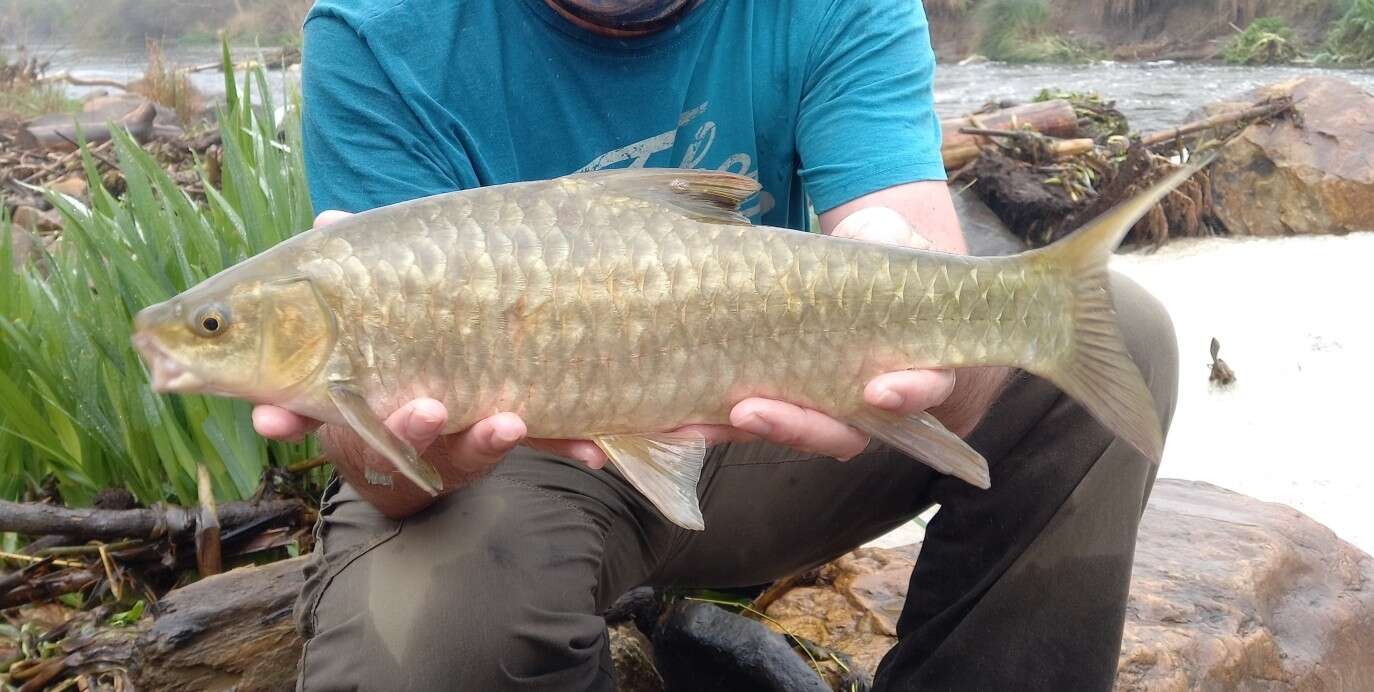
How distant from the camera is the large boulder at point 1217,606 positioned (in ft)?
7.82

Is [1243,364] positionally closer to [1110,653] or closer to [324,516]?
[1110,653]

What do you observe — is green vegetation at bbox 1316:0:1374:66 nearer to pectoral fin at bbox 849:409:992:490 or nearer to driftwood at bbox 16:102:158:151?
driftwood at bbox 16:102:158:151

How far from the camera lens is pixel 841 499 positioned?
2061mm

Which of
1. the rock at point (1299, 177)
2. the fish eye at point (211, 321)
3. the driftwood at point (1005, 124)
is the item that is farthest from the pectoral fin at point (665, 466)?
the rock at point (1299, 177)

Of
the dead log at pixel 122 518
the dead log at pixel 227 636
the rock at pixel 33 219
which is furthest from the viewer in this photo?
the rock at pixel 33 219

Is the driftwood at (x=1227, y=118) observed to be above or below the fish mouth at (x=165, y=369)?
below

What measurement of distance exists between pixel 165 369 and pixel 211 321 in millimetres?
77

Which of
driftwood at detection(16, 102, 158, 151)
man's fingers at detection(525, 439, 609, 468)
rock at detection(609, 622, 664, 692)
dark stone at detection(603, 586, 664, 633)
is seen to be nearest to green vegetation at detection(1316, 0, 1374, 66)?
driftwood at detection(16, 102, 158, 151)

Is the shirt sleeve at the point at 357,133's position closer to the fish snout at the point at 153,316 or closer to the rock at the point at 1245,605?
the fish snout at the point at 153,316

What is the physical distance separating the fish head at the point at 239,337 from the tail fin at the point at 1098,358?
938 millimetres

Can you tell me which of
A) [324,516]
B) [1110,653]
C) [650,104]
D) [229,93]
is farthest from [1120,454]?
[229,93]

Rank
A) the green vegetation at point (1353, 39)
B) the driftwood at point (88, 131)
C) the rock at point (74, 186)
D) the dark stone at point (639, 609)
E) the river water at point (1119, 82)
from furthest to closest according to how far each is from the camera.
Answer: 1. the green vegetation at point (1353, 39)
2. the river water at point (1119, 82)
3. the driftwood at point (88, 131)
4. the rock at point (74, 186)
5. the dark stone at point (639, 609)

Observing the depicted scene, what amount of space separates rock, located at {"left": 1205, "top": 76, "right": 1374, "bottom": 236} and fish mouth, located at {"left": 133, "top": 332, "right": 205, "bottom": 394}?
280 inches

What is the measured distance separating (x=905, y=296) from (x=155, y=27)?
26.7m
